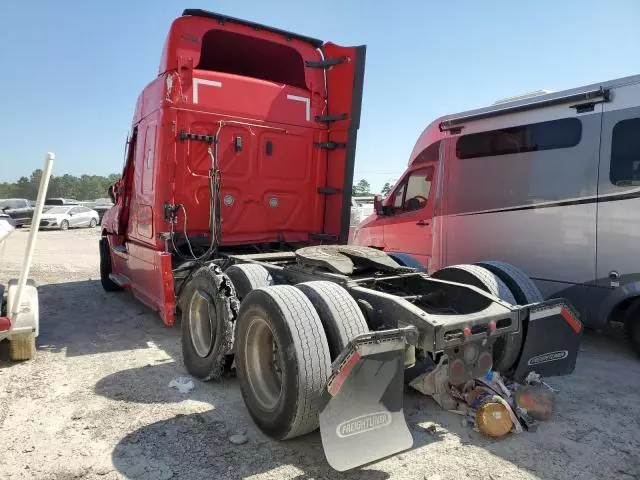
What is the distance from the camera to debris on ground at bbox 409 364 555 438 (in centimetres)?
325

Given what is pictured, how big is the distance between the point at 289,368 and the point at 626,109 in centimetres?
424

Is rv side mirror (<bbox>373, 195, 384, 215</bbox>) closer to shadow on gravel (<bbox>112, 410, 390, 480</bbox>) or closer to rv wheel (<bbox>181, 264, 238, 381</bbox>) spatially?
rv wheel (<bbox>181, 264, 238, 381</bbox>)

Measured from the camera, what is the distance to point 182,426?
3.40 meters

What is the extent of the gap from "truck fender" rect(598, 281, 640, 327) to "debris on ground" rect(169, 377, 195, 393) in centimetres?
409

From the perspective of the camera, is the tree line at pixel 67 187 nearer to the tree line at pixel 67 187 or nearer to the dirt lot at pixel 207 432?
the tree line at pixel 67 187

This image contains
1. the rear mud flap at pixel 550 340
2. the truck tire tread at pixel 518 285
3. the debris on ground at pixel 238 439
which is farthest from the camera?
the truck tire tread at pixel 518 285

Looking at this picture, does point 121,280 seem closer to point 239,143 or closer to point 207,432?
point 239,143

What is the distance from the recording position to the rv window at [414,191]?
6898mm

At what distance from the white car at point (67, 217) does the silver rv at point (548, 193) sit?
2256 cm

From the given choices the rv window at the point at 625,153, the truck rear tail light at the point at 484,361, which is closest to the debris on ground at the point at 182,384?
the truck rear tail light at the point at 484,361

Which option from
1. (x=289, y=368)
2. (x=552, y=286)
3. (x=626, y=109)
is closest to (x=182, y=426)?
(x=289, y=368)

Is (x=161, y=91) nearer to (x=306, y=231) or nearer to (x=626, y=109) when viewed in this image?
(x=306, y=231)

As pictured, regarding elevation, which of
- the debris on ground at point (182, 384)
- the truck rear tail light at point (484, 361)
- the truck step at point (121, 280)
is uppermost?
the truck rear tail light at point (484, 361)

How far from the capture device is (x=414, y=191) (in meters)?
7.12
